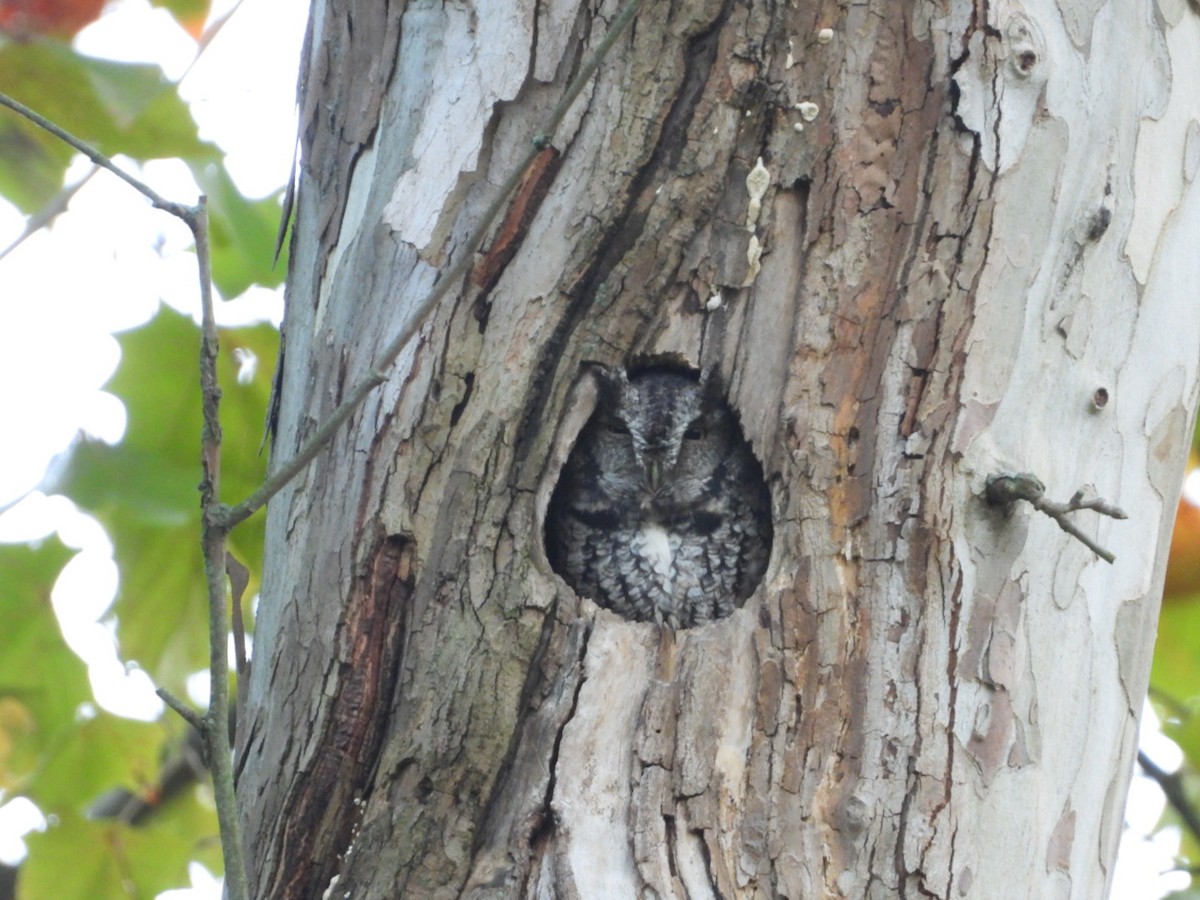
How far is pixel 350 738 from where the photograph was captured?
2203 millimetres

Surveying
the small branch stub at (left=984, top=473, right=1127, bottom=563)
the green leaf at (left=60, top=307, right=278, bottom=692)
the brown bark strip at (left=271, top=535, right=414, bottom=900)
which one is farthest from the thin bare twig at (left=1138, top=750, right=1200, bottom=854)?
the green leaf at (left=60, top=307, right=278, bottom=692)

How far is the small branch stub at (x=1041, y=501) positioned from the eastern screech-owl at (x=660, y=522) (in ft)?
3.12

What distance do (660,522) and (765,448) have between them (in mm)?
986

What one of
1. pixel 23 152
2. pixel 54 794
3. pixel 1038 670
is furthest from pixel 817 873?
pixel 54 794

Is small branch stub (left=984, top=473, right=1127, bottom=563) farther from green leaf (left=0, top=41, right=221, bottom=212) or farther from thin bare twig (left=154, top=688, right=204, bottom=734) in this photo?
green leaf (left=0, top=41, right=221, bottom=212)

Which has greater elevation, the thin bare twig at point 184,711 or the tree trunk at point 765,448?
the tree trunk at point 765,448

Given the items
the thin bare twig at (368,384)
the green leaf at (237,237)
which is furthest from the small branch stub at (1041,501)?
the green leaf at (237,237)

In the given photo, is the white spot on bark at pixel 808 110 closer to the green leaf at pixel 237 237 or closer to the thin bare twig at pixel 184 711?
the green leaf at pixel 237 237

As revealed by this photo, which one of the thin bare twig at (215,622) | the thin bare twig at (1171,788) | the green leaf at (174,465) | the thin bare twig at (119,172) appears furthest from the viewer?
the thin bare twig at (1171,788)

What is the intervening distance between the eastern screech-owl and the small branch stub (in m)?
0.95

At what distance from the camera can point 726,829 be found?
80.0 inches

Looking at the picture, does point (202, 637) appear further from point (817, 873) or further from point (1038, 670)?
point (1038, 670)

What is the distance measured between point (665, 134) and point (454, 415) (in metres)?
0.67

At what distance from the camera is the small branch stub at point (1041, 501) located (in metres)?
1.90
